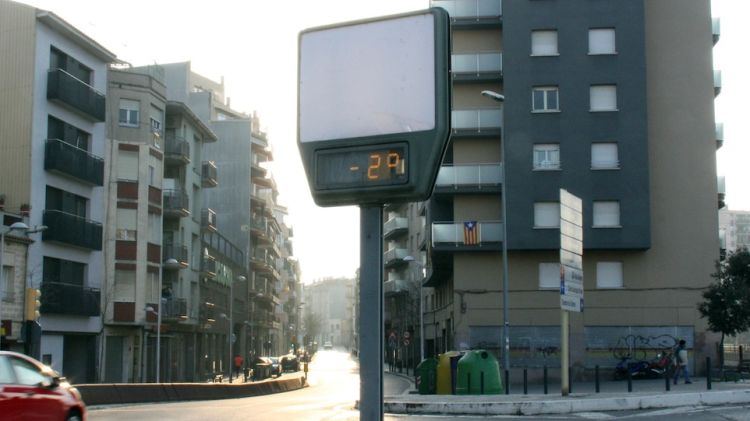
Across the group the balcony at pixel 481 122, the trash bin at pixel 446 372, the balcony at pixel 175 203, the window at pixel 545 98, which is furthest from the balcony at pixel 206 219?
the trash bin at pixel 446 372

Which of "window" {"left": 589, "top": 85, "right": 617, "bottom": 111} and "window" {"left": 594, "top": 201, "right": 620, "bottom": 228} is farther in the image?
"window" {"left": 589, "top": 85, "right": 617, "bottom": 111}

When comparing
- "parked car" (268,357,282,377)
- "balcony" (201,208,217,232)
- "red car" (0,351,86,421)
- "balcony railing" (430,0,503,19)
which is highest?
"balcony railing" (430,0,503,19)

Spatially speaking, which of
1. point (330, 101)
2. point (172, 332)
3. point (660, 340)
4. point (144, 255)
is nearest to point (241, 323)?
point (172, 332)

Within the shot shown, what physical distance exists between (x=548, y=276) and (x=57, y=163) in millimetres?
24544

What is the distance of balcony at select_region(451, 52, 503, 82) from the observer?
50188 millimetres

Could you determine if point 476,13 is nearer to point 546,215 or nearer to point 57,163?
point 546,215

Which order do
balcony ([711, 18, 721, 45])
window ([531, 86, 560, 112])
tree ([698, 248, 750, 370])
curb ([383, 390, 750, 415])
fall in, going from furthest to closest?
balcony ([711, 18, 721, 45])
window ([531, 86, 560, 112])
tree ([698, 248, 750, 370])
curb ([383, 390, 750, 415])

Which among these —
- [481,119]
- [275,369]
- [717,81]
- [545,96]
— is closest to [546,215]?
[481,119]

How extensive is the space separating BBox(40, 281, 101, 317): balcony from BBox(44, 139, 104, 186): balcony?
5282mm

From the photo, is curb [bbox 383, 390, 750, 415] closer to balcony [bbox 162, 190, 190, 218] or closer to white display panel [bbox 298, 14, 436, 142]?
white display panel [bbox 298, 14, 436, 142]

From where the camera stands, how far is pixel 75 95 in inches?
1841

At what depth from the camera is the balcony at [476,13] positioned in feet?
166

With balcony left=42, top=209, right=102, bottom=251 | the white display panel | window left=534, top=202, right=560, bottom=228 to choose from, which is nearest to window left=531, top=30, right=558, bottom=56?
window left=534, top=202, right=560, bottom=228

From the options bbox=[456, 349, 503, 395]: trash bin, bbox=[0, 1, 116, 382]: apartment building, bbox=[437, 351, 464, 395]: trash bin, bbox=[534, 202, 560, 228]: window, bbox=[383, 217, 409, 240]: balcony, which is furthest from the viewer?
bbox=[383, 217, 409, 240]: balcony
